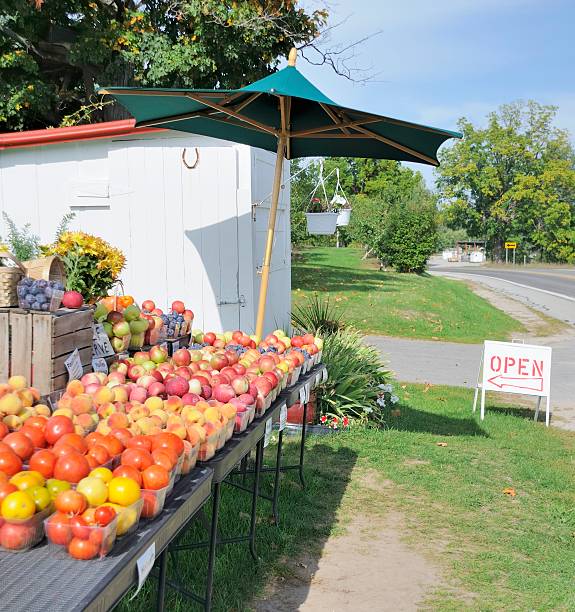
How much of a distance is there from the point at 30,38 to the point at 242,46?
17.5 ft

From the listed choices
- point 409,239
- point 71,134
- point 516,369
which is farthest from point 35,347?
point 409,239

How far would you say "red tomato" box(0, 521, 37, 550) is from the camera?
1932 mm

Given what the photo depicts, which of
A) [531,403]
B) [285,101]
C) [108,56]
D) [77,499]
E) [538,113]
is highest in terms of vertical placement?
[538,113]

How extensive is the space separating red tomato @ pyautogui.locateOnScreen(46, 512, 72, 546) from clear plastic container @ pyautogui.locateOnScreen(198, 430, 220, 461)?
0.89m

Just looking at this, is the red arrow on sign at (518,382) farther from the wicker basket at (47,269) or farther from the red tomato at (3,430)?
the red tomato at (3,430)

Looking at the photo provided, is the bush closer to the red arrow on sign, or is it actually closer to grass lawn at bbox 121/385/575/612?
the red arrow on sign

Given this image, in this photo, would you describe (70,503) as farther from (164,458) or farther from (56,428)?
(56,428)

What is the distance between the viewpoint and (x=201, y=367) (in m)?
3.96

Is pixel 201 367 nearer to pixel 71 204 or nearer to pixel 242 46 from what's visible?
pixel 71 204

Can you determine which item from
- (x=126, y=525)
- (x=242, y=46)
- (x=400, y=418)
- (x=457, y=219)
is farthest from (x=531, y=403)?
(x=457, y=219)

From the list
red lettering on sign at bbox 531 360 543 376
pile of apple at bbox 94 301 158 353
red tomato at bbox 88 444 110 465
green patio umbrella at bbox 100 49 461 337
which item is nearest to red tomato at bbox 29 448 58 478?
red tomato at bbox 88 444 110 465

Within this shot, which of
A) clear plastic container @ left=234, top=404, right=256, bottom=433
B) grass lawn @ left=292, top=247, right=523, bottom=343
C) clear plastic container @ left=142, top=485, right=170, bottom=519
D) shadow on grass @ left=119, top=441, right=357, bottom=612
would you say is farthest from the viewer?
grass lawn @ left=292, top=247, right=523, bottom=343

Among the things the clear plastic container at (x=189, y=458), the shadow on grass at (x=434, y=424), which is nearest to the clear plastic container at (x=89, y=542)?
the clear plastic container at (x=189, y=458)

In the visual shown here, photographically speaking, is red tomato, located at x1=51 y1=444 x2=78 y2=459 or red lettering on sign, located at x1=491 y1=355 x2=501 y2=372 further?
red lettering on sign, located at x1=491 y1=355 x2=501 y2=372
